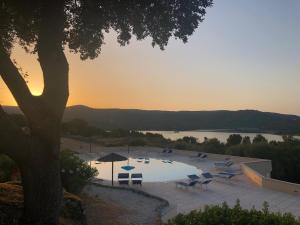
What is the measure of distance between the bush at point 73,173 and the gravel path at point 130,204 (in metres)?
1.13

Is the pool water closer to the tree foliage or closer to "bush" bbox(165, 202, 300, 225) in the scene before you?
the tree foliage

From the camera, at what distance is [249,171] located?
2058cm

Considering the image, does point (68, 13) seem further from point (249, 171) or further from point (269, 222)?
point (249, 171)

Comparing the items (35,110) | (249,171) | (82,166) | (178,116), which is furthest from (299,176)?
(178,116)

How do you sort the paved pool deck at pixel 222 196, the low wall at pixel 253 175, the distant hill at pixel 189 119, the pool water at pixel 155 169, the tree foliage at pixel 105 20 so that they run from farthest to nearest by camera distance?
Result: 1. the distant hill at pixel 189 119
2. the pool water at pixel 155 169
3. the low wall at pixel 253 175
4. the paved pool deck at pixel 222 196
5. the tree foliage at pixel 105 20

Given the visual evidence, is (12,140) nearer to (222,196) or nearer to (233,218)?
(233,218)

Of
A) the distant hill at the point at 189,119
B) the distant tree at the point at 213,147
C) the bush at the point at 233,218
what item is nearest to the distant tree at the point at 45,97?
the bush at the point at 233,218

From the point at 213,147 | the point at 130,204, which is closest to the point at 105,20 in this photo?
the point at 130,204

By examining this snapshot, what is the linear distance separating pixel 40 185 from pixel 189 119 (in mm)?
85837

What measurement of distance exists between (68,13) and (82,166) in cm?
542

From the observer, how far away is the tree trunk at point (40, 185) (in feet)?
23.1

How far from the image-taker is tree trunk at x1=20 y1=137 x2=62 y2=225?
7039mm

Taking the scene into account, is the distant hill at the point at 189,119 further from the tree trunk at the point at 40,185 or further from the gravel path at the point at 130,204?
the tree trunk at the point at 40,185

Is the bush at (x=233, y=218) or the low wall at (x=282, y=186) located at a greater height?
the bush at (x=233, y=218)
